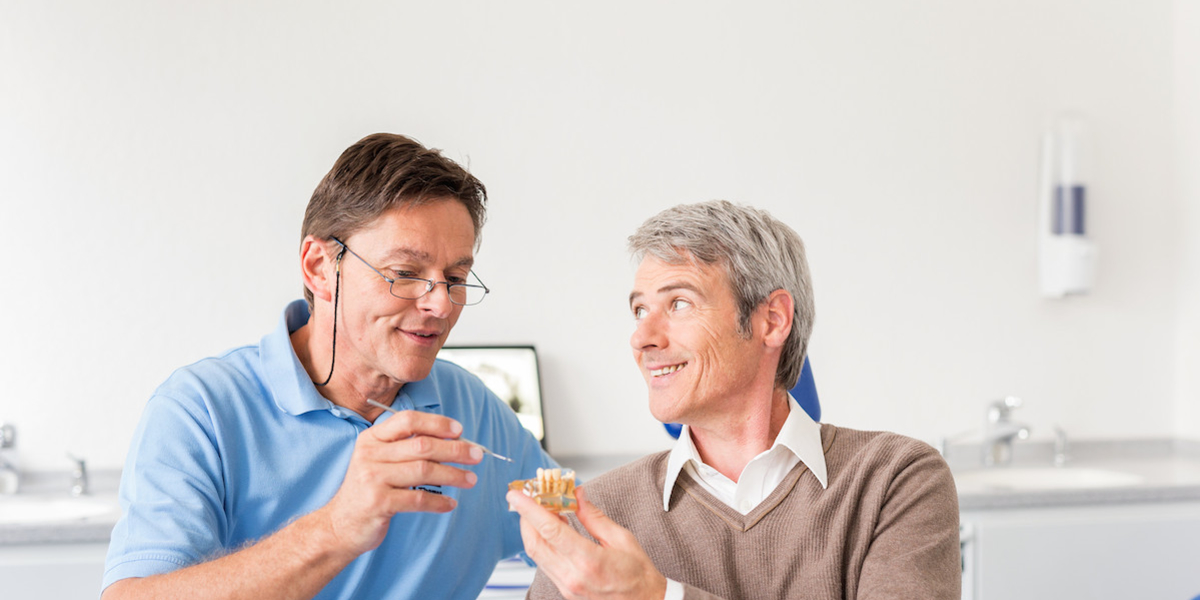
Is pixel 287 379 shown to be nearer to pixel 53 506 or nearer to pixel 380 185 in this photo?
pixel 380 185

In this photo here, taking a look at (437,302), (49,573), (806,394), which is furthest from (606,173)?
(49,573)

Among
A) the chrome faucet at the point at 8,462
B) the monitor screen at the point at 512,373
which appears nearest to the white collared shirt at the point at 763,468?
the monitor screen at the point at 512,373

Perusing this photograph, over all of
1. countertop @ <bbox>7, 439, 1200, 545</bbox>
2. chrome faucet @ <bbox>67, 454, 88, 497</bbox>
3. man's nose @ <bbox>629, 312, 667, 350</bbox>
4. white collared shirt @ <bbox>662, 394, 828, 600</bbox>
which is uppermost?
man's nose @ <bbox>629, 312, 667, 350</bbox>

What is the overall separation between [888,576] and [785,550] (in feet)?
0.54

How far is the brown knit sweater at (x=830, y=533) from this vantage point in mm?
1408

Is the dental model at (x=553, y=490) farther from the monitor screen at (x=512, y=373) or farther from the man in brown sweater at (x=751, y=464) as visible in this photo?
the monitor screen at (x=512, y=373)

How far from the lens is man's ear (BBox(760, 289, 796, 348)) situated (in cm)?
160

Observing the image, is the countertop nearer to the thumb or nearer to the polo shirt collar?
the polo shirt collar

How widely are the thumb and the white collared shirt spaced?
0.97 ft

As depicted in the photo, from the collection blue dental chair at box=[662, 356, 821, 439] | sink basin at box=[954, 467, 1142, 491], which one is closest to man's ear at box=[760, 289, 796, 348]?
blue dental chair at box=[662, 356, 821, 439]

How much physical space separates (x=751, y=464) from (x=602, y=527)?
14.2 inches

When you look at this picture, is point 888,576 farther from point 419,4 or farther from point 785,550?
point 419,4

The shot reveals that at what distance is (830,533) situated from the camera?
4.75ft

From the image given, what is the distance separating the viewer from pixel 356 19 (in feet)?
10.0
